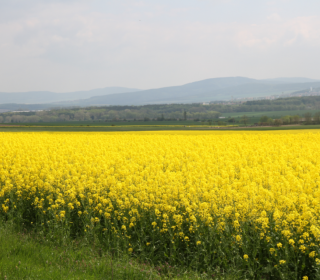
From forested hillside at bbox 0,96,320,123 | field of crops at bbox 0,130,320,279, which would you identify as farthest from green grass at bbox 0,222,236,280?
forested hillside at bbox 0,96,320,123

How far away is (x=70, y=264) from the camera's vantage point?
7.66m

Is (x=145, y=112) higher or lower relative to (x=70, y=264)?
higher

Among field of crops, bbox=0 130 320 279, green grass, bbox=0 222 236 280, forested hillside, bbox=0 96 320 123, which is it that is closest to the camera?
green grass, bbox=0 222 236 280

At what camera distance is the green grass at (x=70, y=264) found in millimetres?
7059

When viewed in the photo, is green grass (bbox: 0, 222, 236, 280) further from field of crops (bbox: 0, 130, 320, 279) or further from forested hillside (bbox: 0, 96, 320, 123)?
forested hillside (bbox: 0, 96, 320, 123)

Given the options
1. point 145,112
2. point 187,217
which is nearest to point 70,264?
point 187,217

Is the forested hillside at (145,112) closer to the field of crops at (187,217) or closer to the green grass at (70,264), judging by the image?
the field of crops at (187,217)

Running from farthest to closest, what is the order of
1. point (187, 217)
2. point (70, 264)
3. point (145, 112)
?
point (145, 112) → point (187, 217) → point (70, 264)

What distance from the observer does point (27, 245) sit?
28.1ft

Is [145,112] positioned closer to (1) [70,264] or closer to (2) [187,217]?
(2) [187,217]

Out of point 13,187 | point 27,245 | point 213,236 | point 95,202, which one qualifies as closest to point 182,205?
point 213,236

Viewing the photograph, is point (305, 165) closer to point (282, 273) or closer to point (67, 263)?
point (282, 273)

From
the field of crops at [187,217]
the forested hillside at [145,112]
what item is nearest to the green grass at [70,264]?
the field of crops at [187,217]

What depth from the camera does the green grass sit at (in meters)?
7.06
